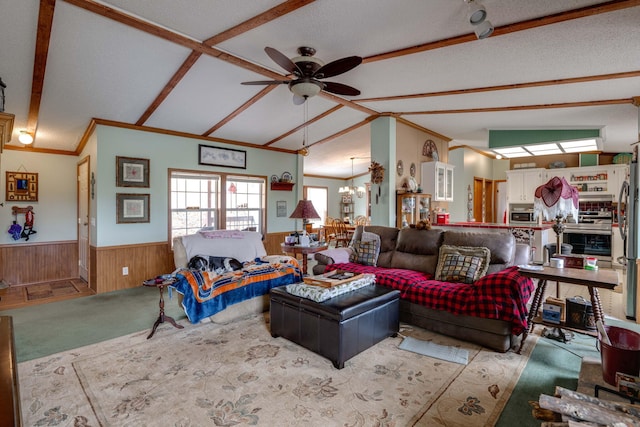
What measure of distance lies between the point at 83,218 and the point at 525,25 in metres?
6.57

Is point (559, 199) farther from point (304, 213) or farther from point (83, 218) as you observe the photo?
point (83, 218)

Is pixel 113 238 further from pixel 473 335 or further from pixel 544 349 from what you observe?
pixel 544 349

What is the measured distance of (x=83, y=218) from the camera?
5.52 metres

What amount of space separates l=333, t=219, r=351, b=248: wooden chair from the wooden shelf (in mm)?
1922

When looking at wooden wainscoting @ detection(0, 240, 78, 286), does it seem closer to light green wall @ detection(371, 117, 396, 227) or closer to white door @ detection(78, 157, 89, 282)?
white door @ detection(78, 157, 89, 282)

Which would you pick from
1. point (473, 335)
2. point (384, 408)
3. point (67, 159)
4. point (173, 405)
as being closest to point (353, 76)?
point (473, 335)

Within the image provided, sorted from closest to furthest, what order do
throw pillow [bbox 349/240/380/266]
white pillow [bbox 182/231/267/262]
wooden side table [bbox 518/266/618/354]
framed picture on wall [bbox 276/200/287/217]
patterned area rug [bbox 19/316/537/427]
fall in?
1. patterned area rug [bbox 19/316/537/427]
2. wooden side table [bbox 518/266/618/354]
3. white pillow [bbox 182/231/267/262]
4. throw pillow [bbox 349/240/380/266]
5. framed picture on wall [bbox 276/200/287/217]

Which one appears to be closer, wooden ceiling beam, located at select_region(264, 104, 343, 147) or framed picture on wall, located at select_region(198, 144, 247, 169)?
wooden ceiling beam, located at select_region(264, 104, 343, 147)

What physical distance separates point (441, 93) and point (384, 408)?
142 inches

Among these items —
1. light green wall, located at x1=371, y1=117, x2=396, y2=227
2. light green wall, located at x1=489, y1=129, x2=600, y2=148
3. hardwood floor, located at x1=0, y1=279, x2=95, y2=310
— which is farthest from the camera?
light green wall, located at x1=371, y1=117, x2=396, y2=227

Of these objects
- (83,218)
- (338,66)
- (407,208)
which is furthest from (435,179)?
(83,218)

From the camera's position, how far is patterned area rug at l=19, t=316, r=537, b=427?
1.93 meters

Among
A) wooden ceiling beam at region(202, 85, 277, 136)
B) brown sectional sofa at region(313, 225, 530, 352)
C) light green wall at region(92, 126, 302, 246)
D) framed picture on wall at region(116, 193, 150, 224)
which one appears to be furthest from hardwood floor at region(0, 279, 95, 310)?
brown sectional sofa at region(313, 225, 530, 352)

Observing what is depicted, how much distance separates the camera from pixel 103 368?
8.22 ft
